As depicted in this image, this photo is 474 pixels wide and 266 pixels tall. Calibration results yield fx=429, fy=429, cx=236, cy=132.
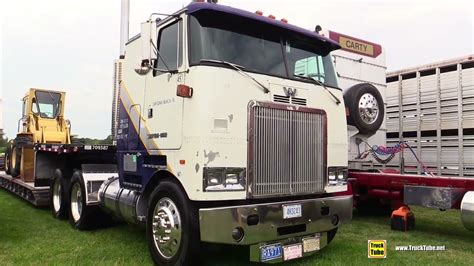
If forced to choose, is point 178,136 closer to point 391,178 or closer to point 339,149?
point 339,149

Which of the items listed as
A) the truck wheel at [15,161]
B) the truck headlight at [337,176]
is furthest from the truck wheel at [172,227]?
the truck wheel at [15,161]

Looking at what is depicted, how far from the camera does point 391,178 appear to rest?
6.87 meters

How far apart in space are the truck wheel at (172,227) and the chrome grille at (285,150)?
69 centimetres

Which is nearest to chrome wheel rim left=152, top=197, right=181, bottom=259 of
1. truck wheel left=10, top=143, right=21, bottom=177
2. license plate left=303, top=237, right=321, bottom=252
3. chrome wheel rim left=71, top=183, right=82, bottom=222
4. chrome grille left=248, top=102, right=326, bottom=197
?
chrome grille left=248, top=102, right=326, bottom=197

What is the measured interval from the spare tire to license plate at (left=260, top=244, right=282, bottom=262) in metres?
3.51

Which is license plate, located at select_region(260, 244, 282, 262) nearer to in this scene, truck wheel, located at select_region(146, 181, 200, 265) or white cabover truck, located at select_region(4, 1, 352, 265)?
white cabover truck, located at select_region(4, 1, 352, 265)

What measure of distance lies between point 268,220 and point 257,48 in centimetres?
190

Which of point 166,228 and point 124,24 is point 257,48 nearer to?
point 166,228

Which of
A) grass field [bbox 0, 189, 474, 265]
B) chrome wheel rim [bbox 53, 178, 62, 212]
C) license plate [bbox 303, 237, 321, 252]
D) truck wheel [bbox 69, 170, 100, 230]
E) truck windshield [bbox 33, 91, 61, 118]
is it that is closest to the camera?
license plate [bbox 303, 237, 321, 252]

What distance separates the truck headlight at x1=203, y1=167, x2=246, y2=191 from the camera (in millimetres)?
4121

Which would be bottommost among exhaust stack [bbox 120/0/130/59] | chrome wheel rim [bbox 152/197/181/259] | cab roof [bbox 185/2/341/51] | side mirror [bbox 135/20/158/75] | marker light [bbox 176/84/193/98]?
chrome wheel rim [bbox 152/197/181/259]

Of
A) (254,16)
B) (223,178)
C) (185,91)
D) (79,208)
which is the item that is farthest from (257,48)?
(79,208)

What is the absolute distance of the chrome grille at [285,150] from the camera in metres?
4.42

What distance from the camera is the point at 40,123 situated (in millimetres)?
12883
